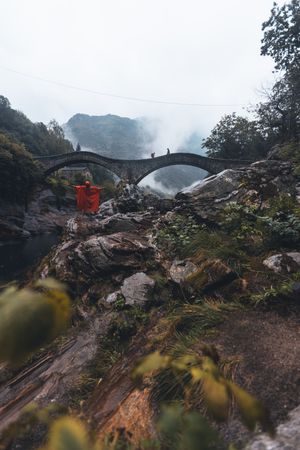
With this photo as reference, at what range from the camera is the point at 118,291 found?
18.6ft

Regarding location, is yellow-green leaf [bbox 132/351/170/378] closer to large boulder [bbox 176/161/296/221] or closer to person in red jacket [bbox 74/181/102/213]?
large boulder [bbox 176/161/296/221]

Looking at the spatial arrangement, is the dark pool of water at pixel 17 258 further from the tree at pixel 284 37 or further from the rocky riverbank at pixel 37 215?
the tree at pixel 284 37

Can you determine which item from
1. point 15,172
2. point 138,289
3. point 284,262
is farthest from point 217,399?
point 15,172

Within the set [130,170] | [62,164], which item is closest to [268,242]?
[130,170]

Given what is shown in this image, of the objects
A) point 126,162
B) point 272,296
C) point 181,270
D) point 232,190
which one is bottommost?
point 272,296

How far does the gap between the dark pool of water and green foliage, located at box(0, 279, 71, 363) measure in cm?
1449

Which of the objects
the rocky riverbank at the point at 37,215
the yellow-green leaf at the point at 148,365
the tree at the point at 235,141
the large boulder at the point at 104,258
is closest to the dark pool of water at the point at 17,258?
the rocky riverbank at the point at 37,215

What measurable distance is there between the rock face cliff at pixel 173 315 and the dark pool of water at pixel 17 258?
350 inches

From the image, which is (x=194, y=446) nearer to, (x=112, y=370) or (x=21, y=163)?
(x=112, y=370)

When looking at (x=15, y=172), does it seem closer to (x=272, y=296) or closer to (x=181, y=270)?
(x=181, y=270)

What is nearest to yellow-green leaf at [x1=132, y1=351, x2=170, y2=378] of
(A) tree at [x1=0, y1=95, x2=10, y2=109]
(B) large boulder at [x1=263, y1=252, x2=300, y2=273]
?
(B) large boulder at [x1=263, y1=252, x2=300, y2=273]

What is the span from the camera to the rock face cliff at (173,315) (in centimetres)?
262

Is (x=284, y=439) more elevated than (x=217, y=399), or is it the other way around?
(x=217, y=399)

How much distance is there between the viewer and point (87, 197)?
1059cm
